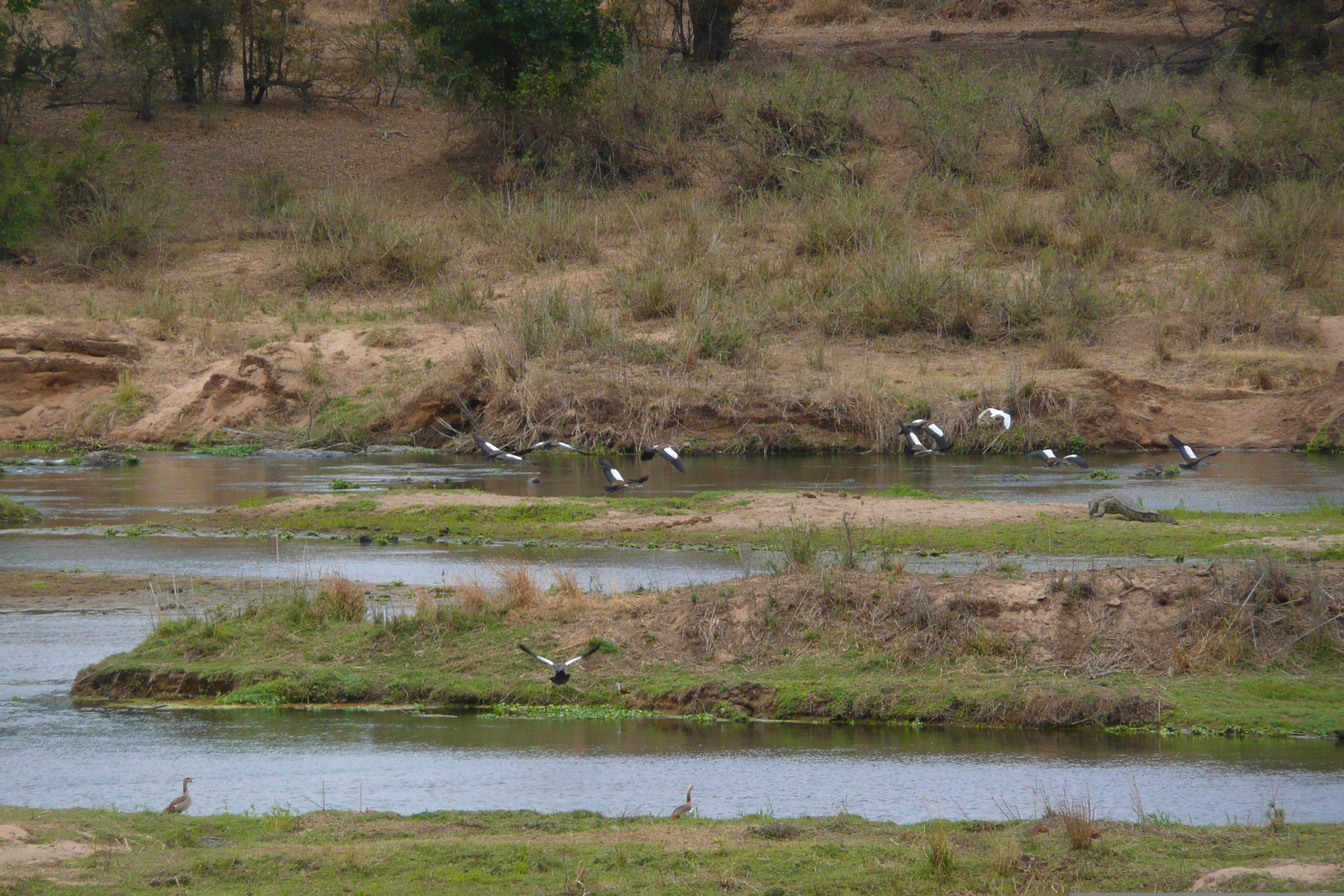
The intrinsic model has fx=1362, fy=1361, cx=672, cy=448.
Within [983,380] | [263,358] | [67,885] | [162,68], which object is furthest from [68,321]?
[67,885]

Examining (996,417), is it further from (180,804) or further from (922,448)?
(180,804)

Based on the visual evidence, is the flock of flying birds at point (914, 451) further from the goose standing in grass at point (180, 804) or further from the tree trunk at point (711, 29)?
the tree trunk at point (711, 29)

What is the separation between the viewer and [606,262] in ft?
107

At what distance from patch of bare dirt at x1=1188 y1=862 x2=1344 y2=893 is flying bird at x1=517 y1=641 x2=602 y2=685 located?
16.3ft

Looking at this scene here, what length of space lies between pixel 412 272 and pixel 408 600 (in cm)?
2201

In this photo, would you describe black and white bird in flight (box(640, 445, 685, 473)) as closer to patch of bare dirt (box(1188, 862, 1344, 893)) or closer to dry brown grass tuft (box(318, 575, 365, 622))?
dry brown grass tuft (box(318, 575, 365, 622))

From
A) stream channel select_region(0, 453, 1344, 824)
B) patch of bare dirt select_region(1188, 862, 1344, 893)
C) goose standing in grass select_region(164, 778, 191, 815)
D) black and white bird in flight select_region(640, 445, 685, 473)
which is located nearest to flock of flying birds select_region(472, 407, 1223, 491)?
black and white bird in flight select_region(640, 445, 685, 473)

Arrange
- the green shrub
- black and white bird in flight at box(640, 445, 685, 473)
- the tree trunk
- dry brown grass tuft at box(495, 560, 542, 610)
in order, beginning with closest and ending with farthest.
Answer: dry brown grass tuft at box(495, 560, 542, 610), black and white bird in flight at box(640, 445, 685, 473), the green shrub, the tree trunk

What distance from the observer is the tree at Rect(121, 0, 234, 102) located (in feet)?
137

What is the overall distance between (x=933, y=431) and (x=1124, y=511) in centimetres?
707

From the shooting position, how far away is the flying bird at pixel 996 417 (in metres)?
23.3

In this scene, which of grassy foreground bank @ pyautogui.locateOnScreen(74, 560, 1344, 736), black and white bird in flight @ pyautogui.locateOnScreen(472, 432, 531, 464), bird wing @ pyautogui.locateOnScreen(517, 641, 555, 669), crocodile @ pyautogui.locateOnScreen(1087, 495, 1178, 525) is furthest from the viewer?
black and white bird in flight @ pyautogui.locateOnScreen(472, 432, 531, 464)

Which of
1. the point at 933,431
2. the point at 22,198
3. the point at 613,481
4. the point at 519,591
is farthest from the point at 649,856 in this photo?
the point at 22,198

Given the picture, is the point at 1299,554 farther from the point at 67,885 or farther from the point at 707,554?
the point at 67,885
